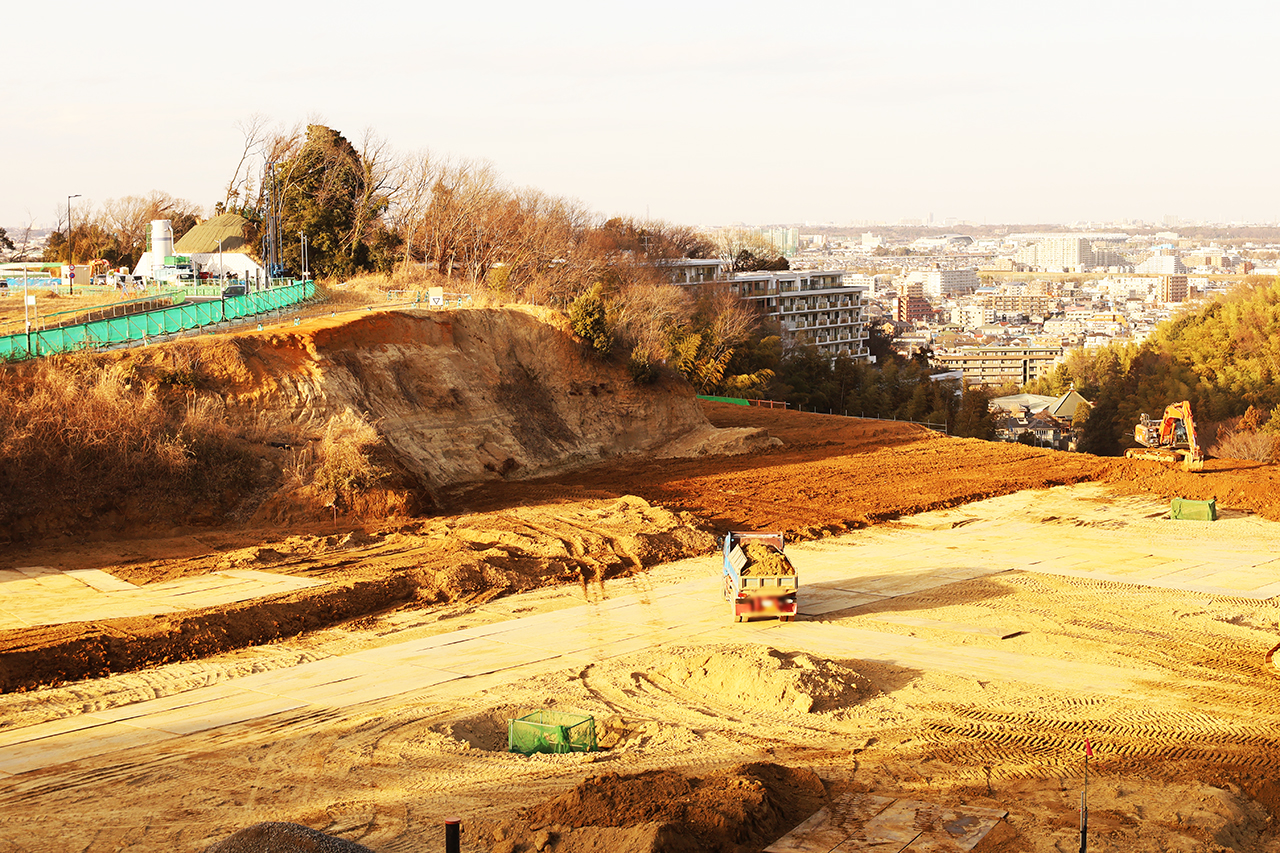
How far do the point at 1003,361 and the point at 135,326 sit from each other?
130 m

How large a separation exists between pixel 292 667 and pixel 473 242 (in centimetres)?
4572

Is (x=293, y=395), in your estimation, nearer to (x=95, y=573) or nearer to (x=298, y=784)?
(x=95, y=573)

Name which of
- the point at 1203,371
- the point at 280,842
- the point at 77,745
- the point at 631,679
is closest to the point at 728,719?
the point at 631,679

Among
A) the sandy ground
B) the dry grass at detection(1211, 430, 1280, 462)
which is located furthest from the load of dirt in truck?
the dry grass at detection(1211, 430, 1280, 462)

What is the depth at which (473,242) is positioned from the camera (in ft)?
199

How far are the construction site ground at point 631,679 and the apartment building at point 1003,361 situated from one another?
113020mm

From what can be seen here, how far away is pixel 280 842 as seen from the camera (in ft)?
26.5

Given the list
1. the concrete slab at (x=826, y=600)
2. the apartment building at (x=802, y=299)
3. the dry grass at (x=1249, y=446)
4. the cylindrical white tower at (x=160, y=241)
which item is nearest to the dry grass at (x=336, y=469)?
the concrete slab at (x=826, y=600)

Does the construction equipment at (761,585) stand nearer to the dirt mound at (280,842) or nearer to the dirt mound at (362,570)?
the dirt mound at (362,570)

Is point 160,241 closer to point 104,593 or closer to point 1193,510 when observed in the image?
point 104,593

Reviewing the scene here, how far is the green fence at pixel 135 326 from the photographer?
91.4ft

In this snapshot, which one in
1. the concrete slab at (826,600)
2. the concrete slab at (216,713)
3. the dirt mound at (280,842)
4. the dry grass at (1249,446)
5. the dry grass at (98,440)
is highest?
the dry grass at (98,440)

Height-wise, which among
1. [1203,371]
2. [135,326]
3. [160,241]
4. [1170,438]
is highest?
[160,241]

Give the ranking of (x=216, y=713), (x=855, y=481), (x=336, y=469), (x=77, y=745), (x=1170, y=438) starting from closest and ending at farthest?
(x=77, y=745) < (x=216, y=713) < (x=336, y=469) < (x=855, y=481) < (x=1170, y=438)
